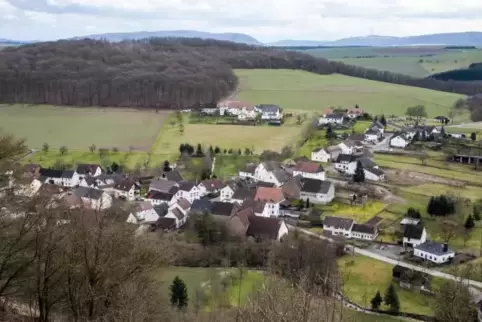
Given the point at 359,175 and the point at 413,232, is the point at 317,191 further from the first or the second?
the point at 413,232

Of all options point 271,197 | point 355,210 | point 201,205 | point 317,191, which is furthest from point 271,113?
point 201,205

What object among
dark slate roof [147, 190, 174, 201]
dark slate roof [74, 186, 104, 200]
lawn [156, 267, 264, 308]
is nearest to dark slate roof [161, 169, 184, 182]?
dark slate roof [147, 190, 174, 201]

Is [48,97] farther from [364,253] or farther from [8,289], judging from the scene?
[8,289]

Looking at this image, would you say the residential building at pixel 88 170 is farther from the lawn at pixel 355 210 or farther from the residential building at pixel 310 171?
the lawn at pixel 355 210

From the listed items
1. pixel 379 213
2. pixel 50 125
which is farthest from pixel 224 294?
pixel 50 125

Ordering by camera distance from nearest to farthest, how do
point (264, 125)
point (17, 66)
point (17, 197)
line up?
1. point (17, 197)
2. point (264, 125)
3. point (17, 66)

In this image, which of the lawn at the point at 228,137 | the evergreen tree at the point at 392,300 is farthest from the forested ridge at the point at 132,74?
the evergreen tree at the point at 392,300
